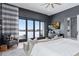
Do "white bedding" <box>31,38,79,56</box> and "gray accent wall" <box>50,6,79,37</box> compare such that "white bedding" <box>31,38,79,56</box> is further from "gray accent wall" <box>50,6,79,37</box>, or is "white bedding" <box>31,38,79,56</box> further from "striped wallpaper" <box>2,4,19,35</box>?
"striped wallpaper" <box>2,4,19,35</box>

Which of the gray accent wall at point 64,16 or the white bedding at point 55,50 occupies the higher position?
the gray accent wall at point 64,16

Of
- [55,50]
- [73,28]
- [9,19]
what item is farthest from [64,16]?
[9,19]

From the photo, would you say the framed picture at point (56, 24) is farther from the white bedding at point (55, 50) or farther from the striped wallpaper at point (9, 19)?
the striped wallpaper at point (9, 19)

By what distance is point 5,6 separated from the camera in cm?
367

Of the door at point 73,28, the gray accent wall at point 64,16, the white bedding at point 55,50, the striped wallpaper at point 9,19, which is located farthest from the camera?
the striped wallpaper at point 9,19

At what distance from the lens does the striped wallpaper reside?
368 centimetres

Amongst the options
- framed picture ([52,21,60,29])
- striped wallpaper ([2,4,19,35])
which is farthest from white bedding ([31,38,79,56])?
striped wallpaper ([2,4,19,35])

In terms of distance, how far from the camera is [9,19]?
12.6 feet

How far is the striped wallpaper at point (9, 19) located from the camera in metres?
3.68

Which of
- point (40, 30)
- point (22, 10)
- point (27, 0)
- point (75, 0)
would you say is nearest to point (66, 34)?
point (40, 30)

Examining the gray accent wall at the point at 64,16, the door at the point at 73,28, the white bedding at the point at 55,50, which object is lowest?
the white bedding at the point at 55,50

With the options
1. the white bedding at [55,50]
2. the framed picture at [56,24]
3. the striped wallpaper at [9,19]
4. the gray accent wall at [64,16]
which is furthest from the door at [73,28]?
the striped wallpaper at [9,19]

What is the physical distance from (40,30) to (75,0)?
2092 mm

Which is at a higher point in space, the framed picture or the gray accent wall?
the gray accent wall
